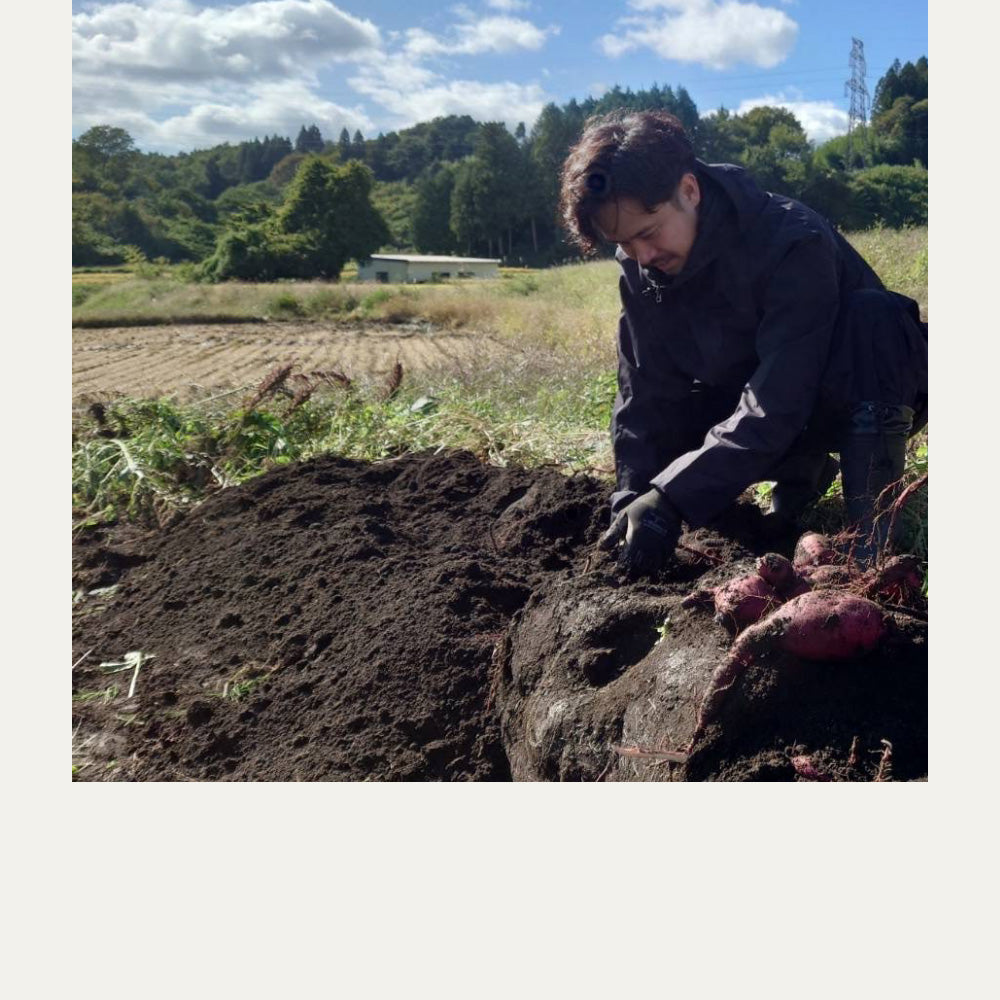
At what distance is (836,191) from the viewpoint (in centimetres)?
1353

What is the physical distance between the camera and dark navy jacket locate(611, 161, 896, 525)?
2254mm

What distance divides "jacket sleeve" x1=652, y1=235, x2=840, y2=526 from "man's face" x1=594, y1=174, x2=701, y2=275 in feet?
0.85

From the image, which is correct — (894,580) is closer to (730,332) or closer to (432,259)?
(730,332)

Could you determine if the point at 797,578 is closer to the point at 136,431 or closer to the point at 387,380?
the point at 136,431

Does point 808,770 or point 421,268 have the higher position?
point 421,268

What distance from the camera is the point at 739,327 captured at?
8.33ft

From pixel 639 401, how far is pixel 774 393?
630mm

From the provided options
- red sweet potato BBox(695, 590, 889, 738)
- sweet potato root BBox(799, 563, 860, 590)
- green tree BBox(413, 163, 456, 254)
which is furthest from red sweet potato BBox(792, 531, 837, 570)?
green tree BBox(413, 163, 456, 254)

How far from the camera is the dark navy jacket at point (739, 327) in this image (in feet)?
7.39

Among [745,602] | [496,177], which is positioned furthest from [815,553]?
[496,177]

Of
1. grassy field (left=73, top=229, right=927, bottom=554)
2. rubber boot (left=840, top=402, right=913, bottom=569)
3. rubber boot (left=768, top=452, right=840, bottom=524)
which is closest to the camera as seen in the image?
rubber boot (left=840, top=402, right=913, bottom=569)

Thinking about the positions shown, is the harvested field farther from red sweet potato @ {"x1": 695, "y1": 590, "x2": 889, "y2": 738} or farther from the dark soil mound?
red sweet potato @ {"x1": 695, "y1": 590, "x2": 889, "y2": 738}

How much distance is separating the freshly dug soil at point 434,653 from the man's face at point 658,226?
77 cm

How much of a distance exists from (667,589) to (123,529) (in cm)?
353
